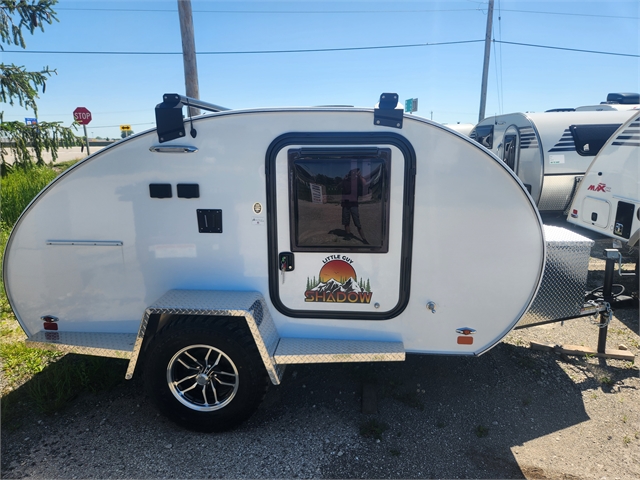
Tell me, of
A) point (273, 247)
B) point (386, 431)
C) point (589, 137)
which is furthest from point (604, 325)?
point (589, 137)

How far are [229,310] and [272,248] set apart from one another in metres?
0.55

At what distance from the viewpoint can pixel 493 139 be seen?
11.7m

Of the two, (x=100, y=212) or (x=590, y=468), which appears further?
(x=100, y=212)

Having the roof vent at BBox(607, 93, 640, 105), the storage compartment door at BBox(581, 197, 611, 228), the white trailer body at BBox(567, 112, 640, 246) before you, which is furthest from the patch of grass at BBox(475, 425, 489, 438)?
the roof vent at BBox(607, 93, 640, 105)

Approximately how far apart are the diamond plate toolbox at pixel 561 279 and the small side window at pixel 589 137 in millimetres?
6788

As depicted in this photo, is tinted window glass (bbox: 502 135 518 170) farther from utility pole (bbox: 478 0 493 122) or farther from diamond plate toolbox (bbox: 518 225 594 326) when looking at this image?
diamond plate toolbox (bbox: 518 225 594 326)

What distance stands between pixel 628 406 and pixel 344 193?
303 cm

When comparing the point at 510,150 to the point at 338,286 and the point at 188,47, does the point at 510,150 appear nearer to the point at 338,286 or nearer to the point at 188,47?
the point at 188,47

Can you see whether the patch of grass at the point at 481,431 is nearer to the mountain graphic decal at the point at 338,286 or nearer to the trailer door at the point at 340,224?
the trailer door at the point at 340,224

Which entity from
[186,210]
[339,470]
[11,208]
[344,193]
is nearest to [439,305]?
[344,193]

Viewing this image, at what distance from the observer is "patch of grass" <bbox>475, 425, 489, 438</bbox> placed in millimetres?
3138

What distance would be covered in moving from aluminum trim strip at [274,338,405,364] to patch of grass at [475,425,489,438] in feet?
2.80

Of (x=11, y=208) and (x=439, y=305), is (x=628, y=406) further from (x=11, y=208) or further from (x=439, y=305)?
(x=11, y=208)

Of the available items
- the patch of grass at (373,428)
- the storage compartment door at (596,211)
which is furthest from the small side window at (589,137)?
the patch of grass at (373,428)
